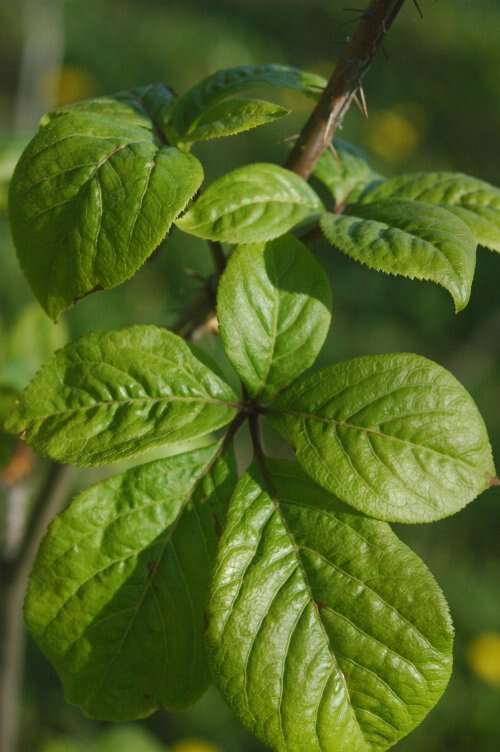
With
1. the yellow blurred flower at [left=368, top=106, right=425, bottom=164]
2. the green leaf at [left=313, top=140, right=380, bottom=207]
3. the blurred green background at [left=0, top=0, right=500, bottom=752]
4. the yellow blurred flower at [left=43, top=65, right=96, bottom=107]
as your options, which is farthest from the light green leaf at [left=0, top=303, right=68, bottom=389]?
the yellow blurred flower at [left=368, top=106, right=425, bottom=164]

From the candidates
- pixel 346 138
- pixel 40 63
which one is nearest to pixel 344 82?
pixel 346 138

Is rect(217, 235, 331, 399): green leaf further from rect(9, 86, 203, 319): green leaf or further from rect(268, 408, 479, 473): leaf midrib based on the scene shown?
rect(9, 86, 203, 319): green leaf

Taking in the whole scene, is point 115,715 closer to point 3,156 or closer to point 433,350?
point 3,156

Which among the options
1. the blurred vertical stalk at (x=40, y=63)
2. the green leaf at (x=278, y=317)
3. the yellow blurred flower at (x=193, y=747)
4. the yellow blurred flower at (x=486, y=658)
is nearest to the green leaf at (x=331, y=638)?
the green leaf at (x=278, y=317)

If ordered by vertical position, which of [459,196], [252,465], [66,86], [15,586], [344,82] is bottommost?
[66,86]

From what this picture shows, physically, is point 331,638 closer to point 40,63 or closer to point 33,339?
point 33,339

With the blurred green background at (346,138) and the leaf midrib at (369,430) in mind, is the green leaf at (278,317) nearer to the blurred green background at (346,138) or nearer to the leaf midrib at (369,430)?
the leaf midrib at (369,430)
